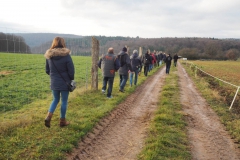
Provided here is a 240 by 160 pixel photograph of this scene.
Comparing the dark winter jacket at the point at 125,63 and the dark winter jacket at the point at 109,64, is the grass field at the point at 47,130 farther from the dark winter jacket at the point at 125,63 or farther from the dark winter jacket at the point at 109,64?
the dark winter jacket at the point at 125,63

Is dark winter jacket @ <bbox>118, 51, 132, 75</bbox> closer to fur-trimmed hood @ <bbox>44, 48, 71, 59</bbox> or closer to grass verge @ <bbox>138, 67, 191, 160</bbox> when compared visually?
grass verge @ <bbox>138, 67, 191, 160</bbox>

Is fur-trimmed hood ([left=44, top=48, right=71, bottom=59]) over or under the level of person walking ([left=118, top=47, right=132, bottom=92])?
over

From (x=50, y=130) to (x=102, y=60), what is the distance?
4344mm

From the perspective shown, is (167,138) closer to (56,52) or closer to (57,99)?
(57,99)

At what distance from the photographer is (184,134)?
555 centimetres

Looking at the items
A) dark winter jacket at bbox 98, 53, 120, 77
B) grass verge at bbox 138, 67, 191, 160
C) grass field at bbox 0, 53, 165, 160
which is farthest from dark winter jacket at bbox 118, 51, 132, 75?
grass verge at bbox 138, 67, 191, 160

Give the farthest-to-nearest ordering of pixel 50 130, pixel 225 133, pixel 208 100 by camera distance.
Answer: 1. pixel 208 100
2. pixel 225 133
3. pixel 50 130

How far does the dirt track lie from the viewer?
4.50m

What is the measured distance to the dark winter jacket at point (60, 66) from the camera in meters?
4.93

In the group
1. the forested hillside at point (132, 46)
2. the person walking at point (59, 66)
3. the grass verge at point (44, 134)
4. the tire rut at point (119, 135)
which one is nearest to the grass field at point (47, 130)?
the grass verge at point (44, 134)

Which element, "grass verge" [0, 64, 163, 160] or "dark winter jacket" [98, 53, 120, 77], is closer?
"grass verge" [0, 64, 163, 160]

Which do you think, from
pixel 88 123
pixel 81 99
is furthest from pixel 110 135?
pixel 81 99

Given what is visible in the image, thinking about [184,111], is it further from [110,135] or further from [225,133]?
[110,135]

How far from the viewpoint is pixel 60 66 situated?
199 inches
